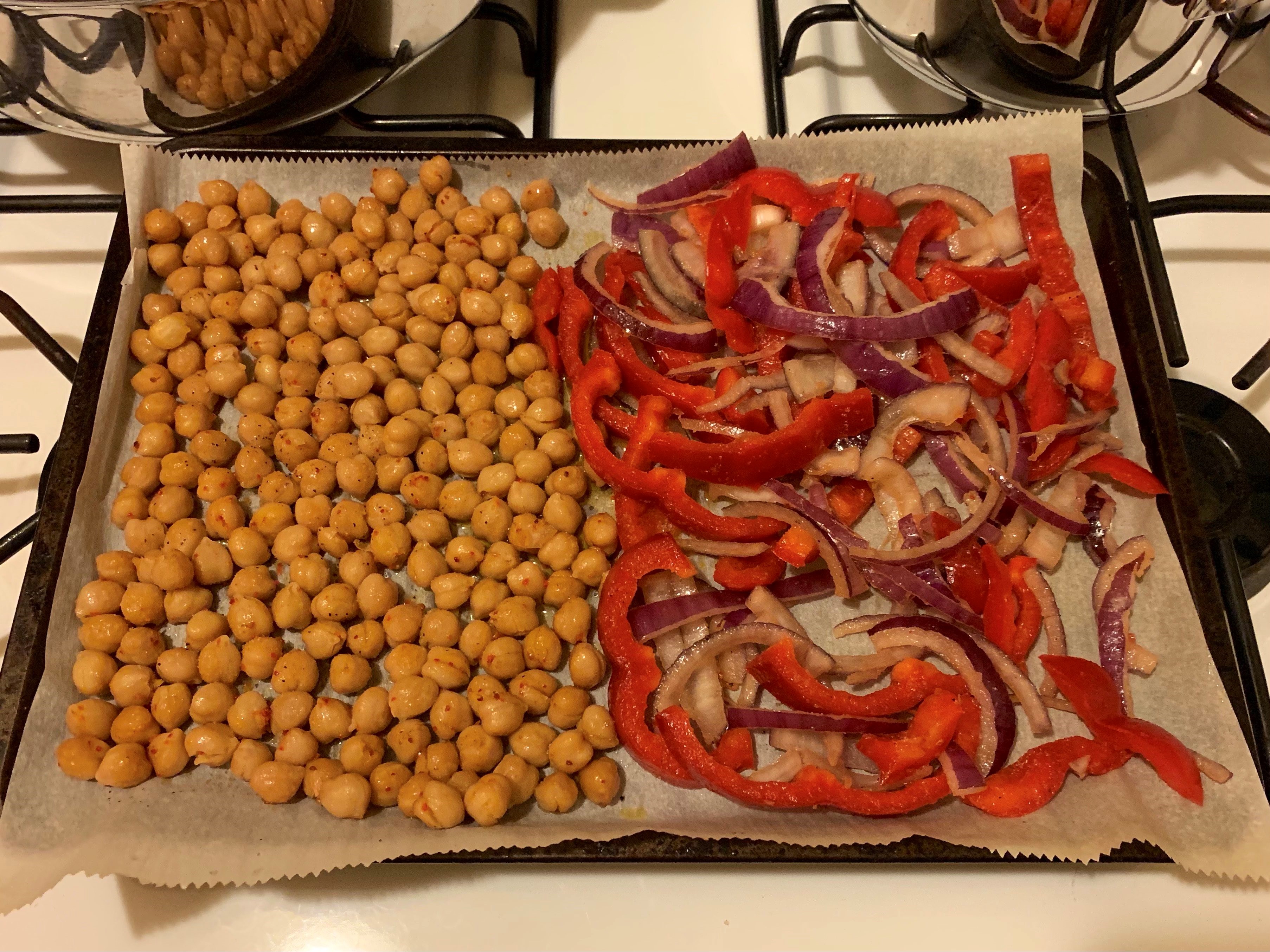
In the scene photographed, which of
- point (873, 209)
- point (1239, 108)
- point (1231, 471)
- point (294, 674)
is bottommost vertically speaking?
point (294, 674)

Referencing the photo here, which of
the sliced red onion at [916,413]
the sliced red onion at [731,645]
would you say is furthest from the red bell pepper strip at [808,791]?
the sliced red onion at [916,413]

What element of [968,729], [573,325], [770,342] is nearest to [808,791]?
[968,729]

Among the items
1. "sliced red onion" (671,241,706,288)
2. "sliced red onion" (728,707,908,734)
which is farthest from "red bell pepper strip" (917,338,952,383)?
"sliced red onion" (728,707,908,734)

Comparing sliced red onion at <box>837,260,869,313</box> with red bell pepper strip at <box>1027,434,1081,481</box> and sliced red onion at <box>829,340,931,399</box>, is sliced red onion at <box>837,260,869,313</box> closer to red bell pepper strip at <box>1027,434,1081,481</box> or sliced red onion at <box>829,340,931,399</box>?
sliced red onion at <box>829,340,931,399</box>

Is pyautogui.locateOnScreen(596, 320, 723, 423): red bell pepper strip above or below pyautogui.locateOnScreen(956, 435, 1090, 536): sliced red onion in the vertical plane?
above

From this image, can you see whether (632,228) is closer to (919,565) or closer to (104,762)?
(919,565)

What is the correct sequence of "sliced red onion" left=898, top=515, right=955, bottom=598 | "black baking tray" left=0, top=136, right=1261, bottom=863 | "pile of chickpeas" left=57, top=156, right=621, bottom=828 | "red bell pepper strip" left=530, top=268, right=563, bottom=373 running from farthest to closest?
"red bell pepper strip" left=530, top=268, right=563, bottom=373, "sliced red onion" left=898, top=515, right=955, bottom=598, "pile of chickpeas" left=57, top=156, right=621, bottom=828, "black baking tray" left=0, top=136, right=1261, bottom=863

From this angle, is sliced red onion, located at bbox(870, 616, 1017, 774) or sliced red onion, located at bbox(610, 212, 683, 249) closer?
sliced red onion, located at bbox(870, 616, 1017, 774)
